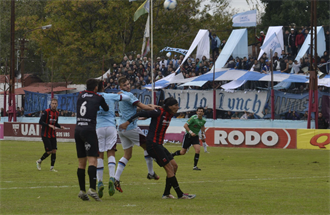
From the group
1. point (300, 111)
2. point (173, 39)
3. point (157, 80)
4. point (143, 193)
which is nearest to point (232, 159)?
point (300, 111)

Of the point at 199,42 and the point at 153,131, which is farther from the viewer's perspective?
the point at 199,42

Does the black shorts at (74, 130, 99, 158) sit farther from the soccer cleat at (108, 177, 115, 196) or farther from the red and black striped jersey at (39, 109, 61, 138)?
the red and black striped jersey at (39, 109, 61, 138)

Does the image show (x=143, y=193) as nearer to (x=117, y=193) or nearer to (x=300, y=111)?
(x=117, y=193)

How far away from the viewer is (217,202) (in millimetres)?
8969

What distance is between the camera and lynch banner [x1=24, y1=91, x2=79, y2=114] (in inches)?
1280

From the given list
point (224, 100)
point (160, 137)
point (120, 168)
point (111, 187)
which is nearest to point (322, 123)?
point (224, 100)

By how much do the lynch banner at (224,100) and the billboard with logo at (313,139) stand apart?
8.53ft

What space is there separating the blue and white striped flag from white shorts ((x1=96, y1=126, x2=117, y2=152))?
87.7 feet

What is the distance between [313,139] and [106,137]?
1639 centimetres

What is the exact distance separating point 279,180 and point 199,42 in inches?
863

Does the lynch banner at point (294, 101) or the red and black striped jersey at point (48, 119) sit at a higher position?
the lynch banner at point (294, 101)

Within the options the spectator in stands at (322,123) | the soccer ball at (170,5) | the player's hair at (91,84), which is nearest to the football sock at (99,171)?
the player's hair at (91,84)

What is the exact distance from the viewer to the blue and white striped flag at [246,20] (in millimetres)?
35625

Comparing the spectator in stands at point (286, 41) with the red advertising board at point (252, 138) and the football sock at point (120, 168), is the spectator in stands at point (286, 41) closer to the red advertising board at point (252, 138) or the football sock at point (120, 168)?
the red advertising board at point (252, 138)
